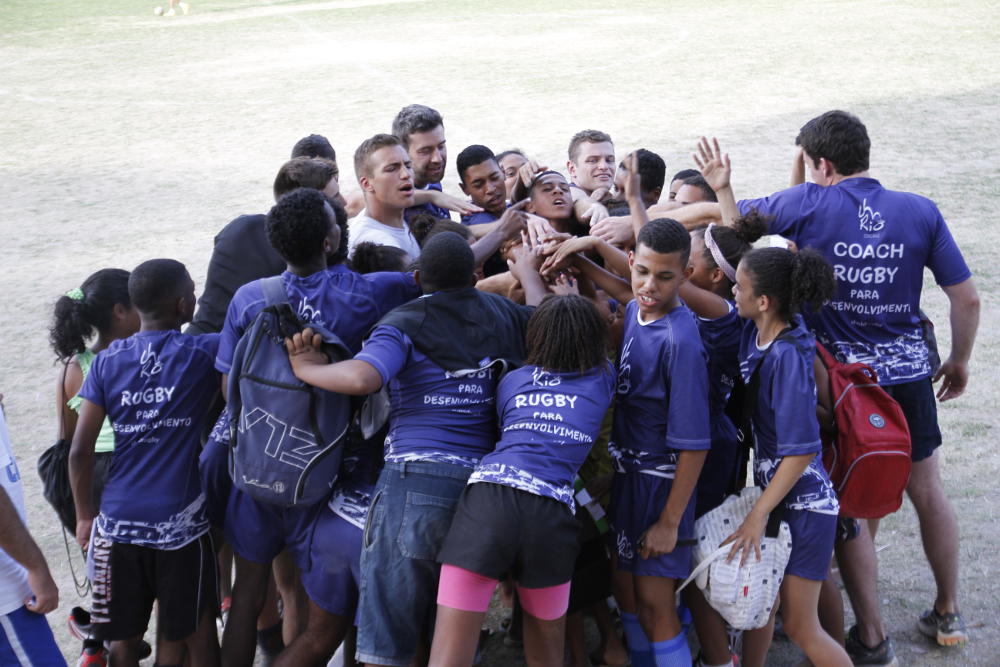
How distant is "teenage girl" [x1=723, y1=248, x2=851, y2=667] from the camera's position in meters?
3.71

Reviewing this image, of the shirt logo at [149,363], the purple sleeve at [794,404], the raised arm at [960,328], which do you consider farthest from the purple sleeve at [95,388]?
the raised arm at [960,328]

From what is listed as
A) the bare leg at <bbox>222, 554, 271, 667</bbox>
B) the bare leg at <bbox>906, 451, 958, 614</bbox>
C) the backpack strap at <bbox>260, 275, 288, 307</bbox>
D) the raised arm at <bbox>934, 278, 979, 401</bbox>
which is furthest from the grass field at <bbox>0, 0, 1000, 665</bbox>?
the backpack strap at <bbox>260, 275, 288, 307</bbox>

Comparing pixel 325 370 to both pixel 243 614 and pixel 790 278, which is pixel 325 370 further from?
pixel 790 278

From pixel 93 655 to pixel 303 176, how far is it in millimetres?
2353

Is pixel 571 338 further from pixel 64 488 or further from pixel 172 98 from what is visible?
pixel 172 98

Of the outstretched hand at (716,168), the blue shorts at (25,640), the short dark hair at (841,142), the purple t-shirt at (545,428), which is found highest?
the short dark hair at (841,142)

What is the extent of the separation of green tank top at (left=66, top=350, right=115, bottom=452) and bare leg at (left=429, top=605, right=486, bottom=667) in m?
1.61

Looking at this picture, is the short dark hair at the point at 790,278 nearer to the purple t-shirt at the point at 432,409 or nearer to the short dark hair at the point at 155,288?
the purple t-shirt at the point at 432,409

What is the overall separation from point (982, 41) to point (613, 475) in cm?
1806

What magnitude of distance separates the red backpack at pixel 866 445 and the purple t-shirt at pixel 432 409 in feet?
4.38

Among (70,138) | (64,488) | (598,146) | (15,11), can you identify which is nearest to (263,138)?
(70,138)

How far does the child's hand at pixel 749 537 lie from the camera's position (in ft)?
12.2

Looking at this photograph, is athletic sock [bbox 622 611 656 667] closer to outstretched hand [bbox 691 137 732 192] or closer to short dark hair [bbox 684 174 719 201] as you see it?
outstretched hand [bbox 691 137 732 192]

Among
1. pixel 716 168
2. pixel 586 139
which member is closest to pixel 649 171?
pixel 586 139
